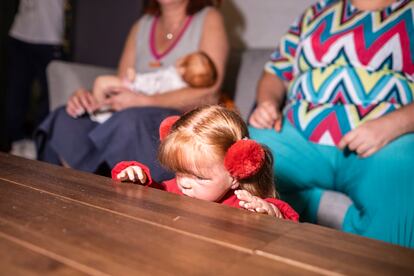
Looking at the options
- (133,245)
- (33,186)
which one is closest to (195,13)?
(33,186)

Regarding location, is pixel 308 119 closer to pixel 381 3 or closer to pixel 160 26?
pixel 381 3

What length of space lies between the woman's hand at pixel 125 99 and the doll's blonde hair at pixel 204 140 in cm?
67

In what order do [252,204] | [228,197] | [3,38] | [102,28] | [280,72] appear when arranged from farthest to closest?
[3,38] → [102,28] → [280,72] → [228,197] → [252,204]

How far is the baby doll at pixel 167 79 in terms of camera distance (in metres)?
1.59

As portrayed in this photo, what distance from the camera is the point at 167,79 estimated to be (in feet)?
5.53

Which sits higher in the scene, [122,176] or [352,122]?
[352,122]

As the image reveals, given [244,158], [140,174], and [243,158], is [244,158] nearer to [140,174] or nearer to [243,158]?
[243,158]

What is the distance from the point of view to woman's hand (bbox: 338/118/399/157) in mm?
1052

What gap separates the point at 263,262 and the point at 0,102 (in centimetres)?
278

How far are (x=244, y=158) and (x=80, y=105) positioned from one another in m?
1.02

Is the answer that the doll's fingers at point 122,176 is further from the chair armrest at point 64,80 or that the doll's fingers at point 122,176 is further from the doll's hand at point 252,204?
the chair armrest at point 64,80

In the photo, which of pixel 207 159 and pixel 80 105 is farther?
pixel 80 105

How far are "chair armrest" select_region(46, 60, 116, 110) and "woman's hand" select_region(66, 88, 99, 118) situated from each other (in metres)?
0.21

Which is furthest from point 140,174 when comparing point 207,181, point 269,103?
point 269,103
